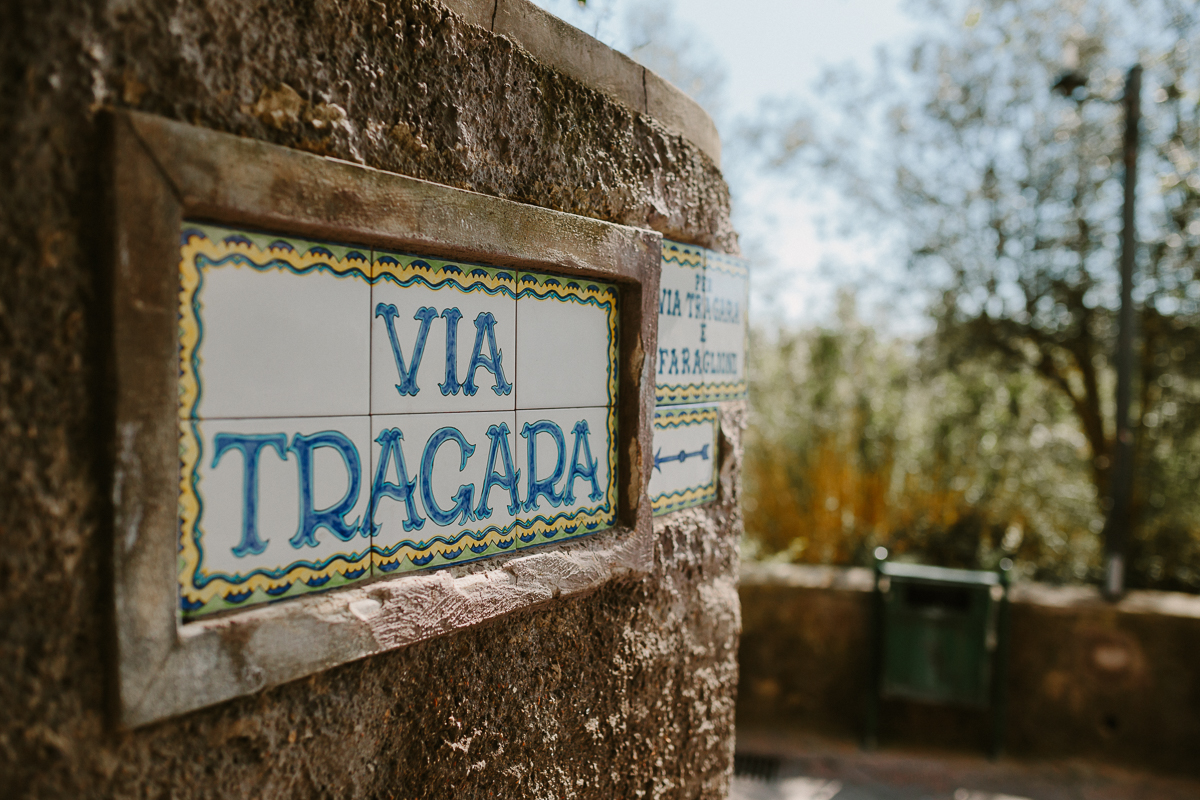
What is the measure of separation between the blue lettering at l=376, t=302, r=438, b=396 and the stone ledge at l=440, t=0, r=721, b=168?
52 centimetres

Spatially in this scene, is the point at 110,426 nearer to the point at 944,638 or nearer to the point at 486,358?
the point at 486,358

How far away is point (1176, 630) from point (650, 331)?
3.63 m

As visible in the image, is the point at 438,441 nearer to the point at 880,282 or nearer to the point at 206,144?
the point at 206,144

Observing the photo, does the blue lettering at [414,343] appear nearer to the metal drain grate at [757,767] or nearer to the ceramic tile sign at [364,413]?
the ceramic tile sign at [364,413]

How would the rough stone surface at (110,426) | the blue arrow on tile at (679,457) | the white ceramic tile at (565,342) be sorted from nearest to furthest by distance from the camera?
the rough stone surface at (110,426)
the white ceramic tile at (565,342)
the blue arrow on tile at (679,457)

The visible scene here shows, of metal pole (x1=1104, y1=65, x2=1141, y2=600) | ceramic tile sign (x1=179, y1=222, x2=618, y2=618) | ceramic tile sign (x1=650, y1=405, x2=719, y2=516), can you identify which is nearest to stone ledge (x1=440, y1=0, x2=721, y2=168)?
ceramic tile sign (x1=179, y1=222, x2=618, y2=618)

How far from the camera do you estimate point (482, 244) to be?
130 cm

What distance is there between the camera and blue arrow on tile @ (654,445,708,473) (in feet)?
5.99

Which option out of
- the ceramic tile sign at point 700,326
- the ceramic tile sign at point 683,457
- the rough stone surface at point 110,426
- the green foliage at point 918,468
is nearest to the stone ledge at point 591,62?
the rough stone surface at point 110,426

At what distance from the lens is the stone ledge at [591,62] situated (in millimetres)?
1399

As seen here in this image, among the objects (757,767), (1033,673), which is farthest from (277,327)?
(1033,673)

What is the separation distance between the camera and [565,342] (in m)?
1.54

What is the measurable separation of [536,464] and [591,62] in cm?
85

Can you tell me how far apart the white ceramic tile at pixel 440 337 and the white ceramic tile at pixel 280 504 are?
104mm
